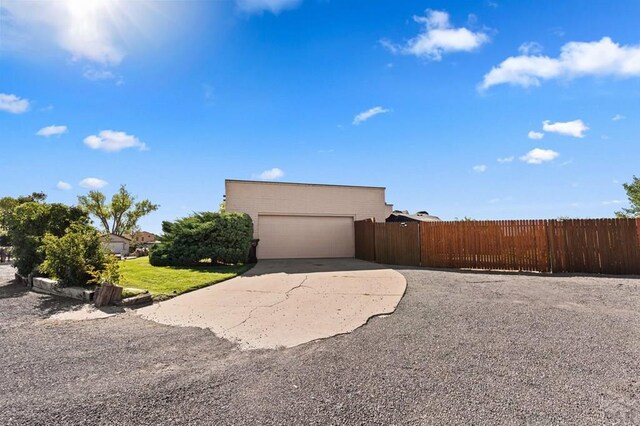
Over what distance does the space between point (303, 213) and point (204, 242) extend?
572 centimetres

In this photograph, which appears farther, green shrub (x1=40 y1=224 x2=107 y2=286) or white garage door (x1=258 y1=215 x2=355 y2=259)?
white garage door (x1=258 y1=215 x2=355 y2=259)

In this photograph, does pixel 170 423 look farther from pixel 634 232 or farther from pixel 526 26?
pixel 634 232

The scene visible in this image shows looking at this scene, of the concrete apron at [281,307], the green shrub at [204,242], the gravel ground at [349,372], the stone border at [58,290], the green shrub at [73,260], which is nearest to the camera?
the gravel ground at [349,372]

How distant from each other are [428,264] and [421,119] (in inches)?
→ 213

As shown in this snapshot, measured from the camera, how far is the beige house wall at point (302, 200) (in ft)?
50.8

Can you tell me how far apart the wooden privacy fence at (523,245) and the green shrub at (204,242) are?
6223 mm

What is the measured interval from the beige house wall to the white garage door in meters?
0.34

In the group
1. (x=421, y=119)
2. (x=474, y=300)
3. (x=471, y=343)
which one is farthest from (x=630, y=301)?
(x=421, y=119)

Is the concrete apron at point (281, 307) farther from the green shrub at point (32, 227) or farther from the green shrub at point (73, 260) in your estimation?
the green shrub at point (32, 227)

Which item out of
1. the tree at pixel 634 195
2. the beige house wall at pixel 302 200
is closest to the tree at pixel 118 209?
the beige house wall at pixel 302 200

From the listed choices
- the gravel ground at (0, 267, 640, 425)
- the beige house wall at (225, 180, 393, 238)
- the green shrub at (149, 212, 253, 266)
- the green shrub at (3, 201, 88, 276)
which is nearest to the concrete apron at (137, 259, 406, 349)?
the gravel ground at (0, 267, 640, 425)

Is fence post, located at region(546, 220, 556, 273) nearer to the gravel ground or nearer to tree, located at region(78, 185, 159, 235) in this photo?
the gravel ground

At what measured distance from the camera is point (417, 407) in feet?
8.18

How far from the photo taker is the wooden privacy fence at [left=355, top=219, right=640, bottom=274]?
9.48m
